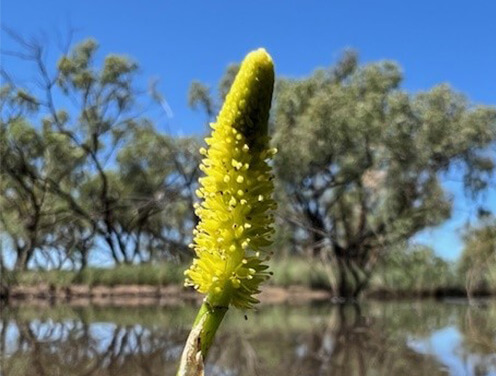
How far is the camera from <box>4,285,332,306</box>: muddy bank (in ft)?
85.0

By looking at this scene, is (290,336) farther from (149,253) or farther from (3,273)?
(149,253)

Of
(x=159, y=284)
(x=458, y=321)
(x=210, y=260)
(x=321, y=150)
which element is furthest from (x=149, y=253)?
(x=210, y=260)

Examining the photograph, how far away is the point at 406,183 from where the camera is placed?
102 feet

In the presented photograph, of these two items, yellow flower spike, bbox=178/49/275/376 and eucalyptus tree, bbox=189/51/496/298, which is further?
eucalyptus tree, bbox=189/51/496/298

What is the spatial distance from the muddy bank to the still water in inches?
414

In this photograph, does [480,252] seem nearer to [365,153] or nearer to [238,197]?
[365,153]

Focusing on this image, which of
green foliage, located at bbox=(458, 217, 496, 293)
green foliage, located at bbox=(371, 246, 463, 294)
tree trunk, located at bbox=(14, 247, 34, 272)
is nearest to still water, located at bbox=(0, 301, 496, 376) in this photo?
tree trunk, located at bbox=(14, 247, 34, 272)

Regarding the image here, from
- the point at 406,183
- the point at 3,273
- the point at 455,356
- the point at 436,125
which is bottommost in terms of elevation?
the point at 455,356

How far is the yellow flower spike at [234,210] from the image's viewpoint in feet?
3.93

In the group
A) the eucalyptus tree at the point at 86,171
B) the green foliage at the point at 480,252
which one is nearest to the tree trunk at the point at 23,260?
the eucalyptus tree at the point at 86,171

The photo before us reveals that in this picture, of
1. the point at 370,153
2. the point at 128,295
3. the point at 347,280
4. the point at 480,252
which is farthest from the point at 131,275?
the point at 480,252

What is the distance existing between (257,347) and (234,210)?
386 inches

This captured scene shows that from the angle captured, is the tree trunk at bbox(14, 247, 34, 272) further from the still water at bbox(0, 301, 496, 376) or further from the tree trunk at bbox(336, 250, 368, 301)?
the tree trunk at bbox(336, 250, 368, 301)

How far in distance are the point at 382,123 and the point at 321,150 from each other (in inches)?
115
